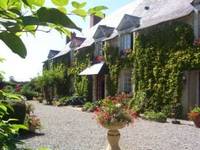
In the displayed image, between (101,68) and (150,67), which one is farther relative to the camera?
(101,68)

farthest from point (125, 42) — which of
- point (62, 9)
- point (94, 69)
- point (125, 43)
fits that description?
point (62, 9)

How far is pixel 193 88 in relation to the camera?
20.7m

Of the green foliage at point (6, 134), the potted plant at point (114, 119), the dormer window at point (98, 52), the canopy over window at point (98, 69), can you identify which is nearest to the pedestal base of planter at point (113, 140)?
the potted plant at point (114, 119)

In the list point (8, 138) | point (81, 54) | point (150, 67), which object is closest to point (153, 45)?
point (150, 67)

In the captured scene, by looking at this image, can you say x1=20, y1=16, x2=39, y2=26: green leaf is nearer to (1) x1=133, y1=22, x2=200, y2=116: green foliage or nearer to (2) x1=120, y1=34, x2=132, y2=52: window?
(1) x1=133, y1=22, x2=200, y2=116: green foliage

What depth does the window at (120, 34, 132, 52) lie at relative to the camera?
87.2 feet

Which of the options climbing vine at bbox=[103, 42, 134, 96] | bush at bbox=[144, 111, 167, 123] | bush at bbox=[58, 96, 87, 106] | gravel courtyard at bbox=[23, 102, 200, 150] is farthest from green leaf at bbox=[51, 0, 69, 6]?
bush at bbox=[58, 96, 87, 106]

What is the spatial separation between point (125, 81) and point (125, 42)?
265 centimetres

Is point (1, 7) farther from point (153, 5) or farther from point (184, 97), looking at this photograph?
point (153, 5)

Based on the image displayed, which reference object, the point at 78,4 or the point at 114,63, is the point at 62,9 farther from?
the point at 114,63

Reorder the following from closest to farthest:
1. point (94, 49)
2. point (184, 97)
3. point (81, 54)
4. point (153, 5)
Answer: point (184, 97), point (153, 5), point (94, 49), point (81, 54)

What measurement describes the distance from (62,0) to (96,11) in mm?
189

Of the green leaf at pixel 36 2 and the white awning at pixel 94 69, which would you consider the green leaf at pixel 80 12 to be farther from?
the white awning at pixel 94 69

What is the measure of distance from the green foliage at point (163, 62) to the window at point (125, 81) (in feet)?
5.93
